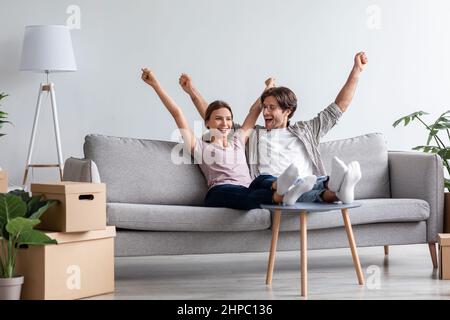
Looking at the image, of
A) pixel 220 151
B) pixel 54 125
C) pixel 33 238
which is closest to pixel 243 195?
pixel 220 151

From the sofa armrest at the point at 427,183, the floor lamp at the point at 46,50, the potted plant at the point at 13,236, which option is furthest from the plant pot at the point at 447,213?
the floor lamp at the point at 46,50

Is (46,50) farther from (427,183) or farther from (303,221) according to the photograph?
(427,183)

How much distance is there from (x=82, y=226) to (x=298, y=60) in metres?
2.88

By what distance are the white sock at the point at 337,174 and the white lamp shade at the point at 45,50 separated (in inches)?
88.5

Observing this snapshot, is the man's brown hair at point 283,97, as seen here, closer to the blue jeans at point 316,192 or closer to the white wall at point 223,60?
the blue jeans at point 316,192

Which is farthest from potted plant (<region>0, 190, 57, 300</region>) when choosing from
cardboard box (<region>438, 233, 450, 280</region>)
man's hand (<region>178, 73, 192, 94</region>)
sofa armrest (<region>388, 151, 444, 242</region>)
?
sofa armrest (<region>388, 151, 444, 242</region>)

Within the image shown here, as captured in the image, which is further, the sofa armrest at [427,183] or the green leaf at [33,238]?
the sofa armrest at [427,183]

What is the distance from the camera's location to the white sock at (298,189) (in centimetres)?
357

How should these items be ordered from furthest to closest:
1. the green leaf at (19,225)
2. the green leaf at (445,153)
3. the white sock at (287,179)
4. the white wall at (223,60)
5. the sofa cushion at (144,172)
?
the white wall at (223,60) < the green leaf at (445,153) < the sofa cushion at (144,172) < the white sock at (287,179) < the green leaf at (19,225)

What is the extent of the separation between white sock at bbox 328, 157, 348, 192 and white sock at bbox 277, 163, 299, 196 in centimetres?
23

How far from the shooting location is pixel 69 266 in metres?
3.41

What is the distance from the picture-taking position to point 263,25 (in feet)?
19.1

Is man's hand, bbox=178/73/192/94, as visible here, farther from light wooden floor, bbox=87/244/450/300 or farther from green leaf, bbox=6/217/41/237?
green leaf, bbox=6/217/41/237
